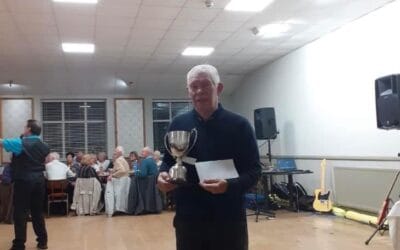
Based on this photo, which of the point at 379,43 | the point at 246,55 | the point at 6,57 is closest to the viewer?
the point at 379,43

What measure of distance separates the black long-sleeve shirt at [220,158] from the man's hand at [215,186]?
8 cm

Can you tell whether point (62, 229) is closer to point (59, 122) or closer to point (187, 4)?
point (187, 4)

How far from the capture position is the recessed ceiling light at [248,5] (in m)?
5.64

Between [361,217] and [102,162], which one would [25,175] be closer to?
[361,217]

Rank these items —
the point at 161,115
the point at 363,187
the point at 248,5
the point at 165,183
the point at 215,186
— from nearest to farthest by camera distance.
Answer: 1. the point at 215,186
2. the point at 165,183
3. the point at 248,5
4. the point at 363,187
5. the point at 161,115

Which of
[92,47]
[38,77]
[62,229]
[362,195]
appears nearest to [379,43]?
[362,195]

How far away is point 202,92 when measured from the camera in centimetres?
169

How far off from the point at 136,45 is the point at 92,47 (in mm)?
811

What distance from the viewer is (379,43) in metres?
6.04

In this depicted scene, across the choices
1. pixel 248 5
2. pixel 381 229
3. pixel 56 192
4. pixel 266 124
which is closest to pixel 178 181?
pixel 381 229

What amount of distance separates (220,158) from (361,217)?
A: 5.18m

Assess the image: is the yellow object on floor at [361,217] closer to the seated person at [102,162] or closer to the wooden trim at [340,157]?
the wooden trim at [340,157]

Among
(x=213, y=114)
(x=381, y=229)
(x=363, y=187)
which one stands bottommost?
(x=381, y=229)

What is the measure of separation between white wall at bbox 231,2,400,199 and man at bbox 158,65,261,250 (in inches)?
186
